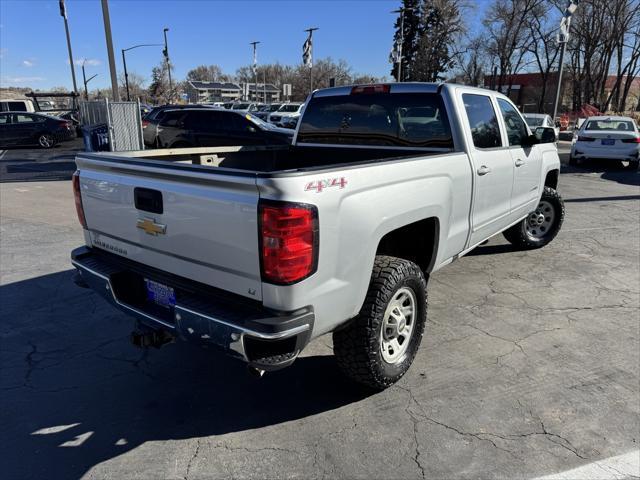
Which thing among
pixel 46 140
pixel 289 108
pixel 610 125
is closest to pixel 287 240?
pixel 610 125

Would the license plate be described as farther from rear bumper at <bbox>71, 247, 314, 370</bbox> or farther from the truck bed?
the truck bed

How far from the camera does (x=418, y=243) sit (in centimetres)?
363

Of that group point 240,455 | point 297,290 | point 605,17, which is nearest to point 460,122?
point 297,290

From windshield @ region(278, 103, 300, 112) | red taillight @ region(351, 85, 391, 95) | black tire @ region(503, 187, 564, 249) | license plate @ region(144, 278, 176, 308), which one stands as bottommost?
black tire @ region(503, 187, 564, 249)

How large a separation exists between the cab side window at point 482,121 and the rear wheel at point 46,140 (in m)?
20.3

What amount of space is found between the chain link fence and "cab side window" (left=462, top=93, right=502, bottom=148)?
930 centimetres

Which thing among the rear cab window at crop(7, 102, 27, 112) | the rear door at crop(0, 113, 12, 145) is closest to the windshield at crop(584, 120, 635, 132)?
the rear door at crop(0, 113, 12, 145)

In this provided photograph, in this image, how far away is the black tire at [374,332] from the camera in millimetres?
2865

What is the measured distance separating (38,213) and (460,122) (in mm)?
7630

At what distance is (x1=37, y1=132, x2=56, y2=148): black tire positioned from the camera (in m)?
19.8

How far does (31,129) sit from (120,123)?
10.5 metres

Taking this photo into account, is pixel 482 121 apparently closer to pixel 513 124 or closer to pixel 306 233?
pixel 513 124

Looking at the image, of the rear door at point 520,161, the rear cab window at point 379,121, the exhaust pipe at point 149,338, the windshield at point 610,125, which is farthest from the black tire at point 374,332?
the windshield at point 610,125

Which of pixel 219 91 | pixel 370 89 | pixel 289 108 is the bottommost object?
pixel 370 89
